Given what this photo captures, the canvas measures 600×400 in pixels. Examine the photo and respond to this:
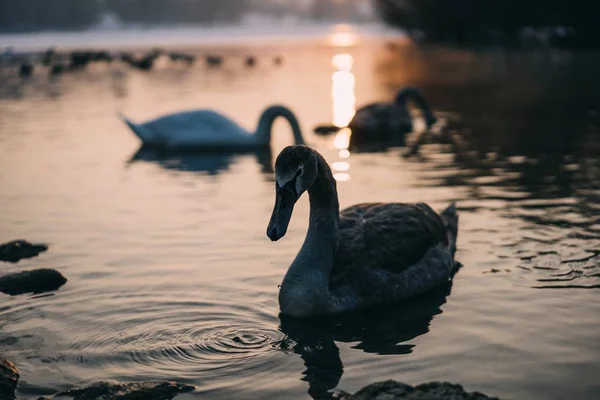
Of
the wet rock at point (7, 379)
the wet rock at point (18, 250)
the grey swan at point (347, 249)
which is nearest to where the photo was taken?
the wet rock at point (7, 379)

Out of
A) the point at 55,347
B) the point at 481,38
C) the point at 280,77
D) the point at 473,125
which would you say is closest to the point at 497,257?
the point at 55,347

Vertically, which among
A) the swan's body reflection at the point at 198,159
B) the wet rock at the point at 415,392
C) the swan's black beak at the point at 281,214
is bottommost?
the swan's body reflection at the point at 198,159

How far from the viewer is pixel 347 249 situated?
9.29 metres

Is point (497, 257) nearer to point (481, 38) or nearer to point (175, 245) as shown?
point (175, 245)

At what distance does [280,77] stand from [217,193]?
114ft

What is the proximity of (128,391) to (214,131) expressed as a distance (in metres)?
13.7

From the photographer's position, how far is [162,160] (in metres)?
19.9

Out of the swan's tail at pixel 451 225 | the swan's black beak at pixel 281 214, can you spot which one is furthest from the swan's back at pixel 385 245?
the swan's black beak at pixel 281 214

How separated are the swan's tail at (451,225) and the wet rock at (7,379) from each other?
16.5ft

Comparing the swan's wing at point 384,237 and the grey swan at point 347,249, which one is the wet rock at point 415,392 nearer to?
the grey swan at point 347,249

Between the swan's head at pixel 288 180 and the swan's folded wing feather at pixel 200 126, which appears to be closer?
the swan's head at pixel 288 180

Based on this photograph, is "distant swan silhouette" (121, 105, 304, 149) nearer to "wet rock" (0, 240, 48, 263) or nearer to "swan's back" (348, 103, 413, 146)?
"swan's back" (348, 103, 413, 146)

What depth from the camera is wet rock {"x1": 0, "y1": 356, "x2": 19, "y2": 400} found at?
7.06m

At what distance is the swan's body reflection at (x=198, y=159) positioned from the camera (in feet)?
61.1
